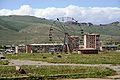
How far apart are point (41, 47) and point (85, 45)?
30191 mm

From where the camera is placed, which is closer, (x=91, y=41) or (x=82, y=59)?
(x=82, y=59)

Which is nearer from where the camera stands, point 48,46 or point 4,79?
point 4,79

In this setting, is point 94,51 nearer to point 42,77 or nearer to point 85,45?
point 85,45

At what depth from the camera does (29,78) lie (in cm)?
2961

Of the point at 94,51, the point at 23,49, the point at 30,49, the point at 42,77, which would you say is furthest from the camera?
the point at 23,49

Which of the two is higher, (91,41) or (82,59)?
(82,59)

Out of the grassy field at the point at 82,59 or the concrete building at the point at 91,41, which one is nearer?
the grassy field at the point at 82,59

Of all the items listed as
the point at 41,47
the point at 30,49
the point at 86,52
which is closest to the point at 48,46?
the point at 41,47

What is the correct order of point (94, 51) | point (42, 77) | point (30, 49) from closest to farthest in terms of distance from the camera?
1. point (42, 77)
2. point (94, 51)
3. point (30, 49)

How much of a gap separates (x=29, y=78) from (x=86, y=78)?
18.8 feet

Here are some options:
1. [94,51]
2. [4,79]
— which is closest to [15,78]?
[4,79]

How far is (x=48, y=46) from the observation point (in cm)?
19038

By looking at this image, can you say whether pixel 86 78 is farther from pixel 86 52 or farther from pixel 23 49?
pixel 23 49

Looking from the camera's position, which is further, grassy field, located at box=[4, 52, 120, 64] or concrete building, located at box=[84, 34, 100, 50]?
concrete building, located at box=[84, 34, 100, 50]
